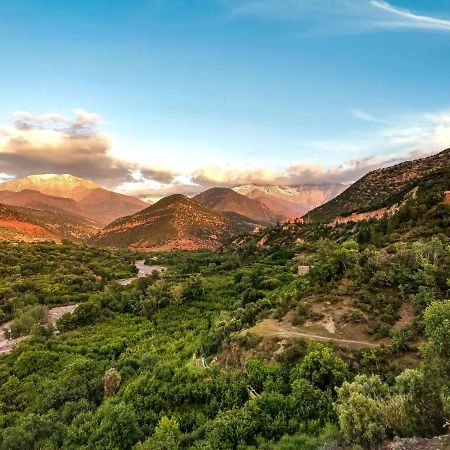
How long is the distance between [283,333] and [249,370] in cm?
405

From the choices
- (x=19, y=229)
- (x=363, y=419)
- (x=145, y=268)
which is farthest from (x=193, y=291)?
(x=19, y=229)

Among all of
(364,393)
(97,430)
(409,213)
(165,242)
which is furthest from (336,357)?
(165,242)

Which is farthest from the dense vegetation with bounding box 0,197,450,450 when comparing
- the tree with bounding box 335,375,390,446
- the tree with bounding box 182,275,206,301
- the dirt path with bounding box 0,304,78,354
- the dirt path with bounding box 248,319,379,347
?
the dirt path with bounding box 0,304,78,354

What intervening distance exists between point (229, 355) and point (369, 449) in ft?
47.4

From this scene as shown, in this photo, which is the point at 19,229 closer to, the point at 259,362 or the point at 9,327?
the point at 9,327

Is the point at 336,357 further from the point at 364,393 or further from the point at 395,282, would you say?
the point at 395,282

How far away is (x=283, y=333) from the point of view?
2695cm

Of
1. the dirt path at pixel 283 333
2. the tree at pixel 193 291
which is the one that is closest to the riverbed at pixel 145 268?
the tree at pixel 193 291

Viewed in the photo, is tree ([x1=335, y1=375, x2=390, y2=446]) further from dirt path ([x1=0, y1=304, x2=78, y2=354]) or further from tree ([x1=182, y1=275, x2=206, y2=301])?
dirt path ([x1=0, y1=304, x2=78, y2=354])

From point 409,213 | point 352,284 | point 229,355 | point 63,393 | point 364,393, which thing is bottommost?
point 63,393

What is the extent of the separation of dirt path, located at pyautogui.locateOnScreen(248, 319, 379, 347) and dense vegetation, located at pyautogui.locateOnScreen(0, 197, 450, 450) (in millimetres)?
799

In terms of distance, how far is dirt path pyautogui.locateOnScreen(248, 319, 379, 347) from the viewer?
2434 centimetres

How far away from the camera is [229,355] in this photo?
90.4 ft

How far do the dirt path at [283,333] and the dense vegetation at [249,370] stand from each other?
2.62 ft
